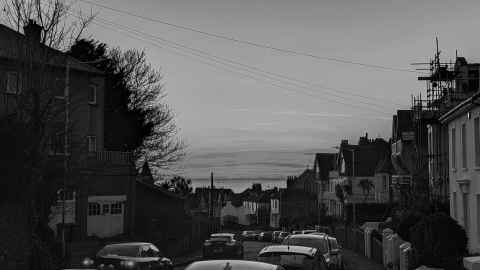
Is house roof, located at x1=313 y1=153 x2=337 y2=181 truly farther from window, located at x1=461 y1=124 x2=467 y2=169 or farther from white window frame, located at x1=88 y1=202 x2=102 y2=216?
window, located at x1=461 y1=124 x2=467 y2=169

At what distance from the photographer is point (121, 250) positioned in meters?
21.3

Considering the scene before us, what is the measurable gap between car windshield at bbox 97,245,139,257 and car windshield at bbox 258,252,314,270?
4840mm

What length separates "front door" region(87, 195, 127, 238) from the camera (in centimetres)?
4184

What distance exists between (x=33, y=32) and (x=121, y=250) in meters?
6.81

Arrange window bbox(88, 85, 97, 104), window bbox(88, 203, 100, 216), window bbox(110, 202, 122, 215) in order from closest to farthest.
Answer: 1. window bbox(88, 203, 100, 216)
2. window bbox(110, 202, 122, 215)
3. window bbox(88, 85, 97, 104)

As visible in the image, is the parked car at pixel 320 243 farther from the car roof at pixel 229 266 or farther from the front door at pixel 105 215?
the front door at pixel 105 215

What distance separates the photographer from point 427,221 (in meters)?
23.4

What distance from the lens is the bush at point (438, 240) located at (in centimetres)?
2216

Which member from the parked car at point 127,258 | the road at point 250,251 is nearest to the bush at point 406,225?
the road at point 250,251

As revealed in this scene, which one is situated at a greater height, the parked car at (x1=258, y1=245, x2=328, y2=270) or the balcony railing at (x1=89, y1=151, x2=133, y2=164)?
the balcony railing at (x1=89, y1=151, x2=133, y2=164)

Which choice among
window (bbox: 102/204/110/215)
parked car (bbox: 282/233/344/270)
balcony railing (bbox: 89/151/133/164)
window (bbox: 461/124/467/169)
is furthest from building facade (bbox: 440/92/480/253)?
window (bbox: 102/204/110/215)

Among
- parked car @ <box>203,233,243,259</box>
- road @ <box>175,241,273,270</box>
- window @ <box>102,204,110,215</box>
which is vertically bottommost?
road @ <box>175,241,273,270</box>

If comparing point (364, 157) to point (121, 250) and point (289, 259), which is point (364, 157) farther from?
point (289, 259)

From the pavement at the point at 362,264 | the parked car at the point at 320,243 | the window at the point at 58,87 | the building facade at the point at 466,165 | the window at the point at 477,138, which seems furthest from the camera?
the pavement at the point at 362,264
